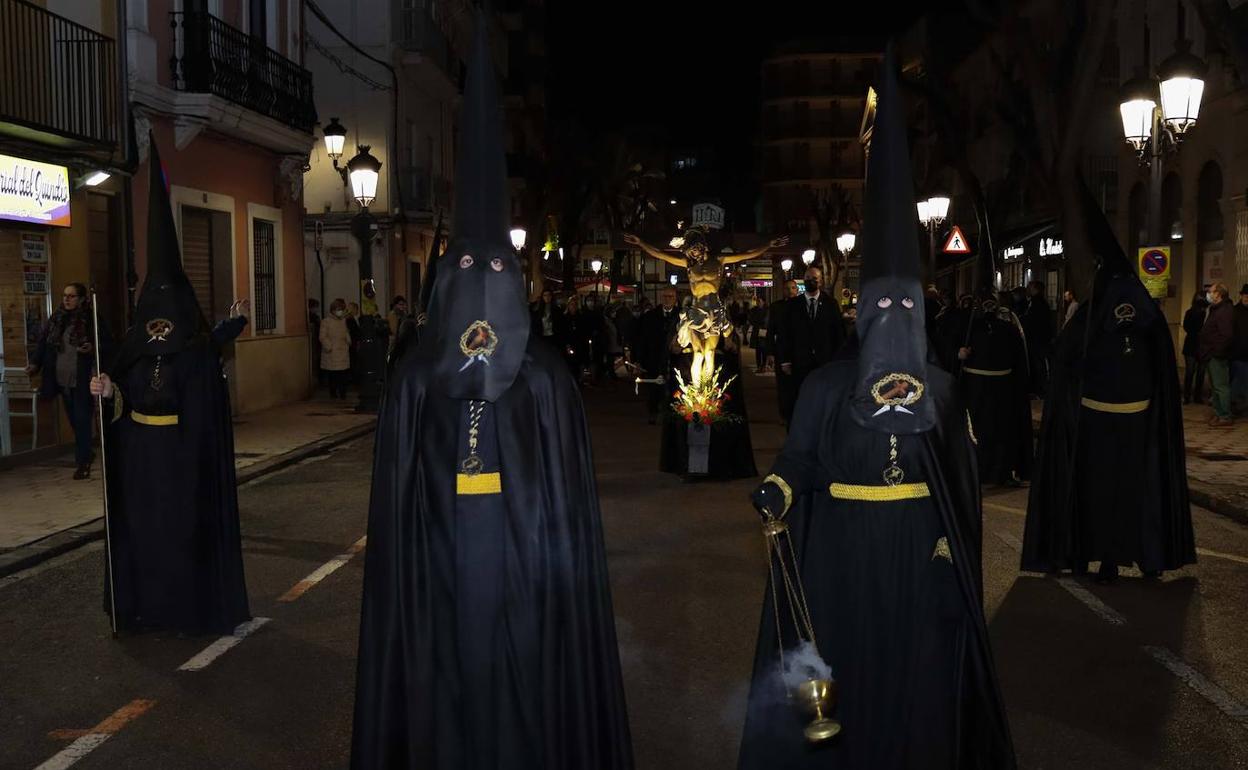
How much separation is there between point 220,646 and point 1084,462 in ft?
18.0

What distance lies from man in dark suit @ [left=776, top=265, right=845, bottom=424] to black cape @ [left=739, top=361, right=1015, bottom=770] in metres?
11.2

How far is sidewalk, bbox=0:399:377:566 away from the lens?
10891 mm

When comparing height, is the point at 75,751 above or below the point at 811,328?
below

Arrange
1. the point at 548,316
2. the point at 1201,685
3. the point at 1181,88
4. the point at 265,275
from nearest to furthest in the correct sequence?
1. the point at 1201,685
2. the point at 1181,88
3. the point at 265,275
4. the point at 548,316

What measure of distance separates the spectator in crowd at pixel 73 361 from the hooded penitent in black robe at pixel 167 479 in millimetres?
6693

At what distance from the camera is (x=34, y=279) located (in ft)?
50.3

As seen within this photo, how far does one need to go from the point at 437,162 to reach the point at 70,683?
31.4 meters

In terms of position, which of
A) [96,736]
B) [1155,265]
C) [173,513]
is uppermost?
[1155,265]

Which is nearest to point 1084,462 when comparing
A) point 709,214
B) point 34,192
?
point 709,214

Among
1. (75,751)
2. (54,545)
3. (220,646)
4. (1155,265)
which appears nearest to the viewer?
(75,751)

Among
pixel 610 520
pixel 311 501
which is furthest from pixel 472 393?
pixel 311 501

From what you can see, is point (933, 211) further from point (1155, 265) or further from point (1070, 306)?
point (1155, 265)

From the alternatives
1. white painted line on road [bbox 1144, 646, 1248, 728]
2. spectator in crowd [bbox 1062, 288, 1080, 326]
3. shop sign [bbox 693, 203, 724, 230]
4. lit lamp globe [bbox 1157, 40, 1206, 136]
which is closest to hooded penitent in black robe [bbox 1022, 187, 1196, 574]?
spectator in crowd [bbox 1062, 288, 1080, 326]

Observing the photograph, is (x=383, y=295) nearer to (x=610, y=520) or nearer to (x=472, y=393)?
(x=610, y=520)
